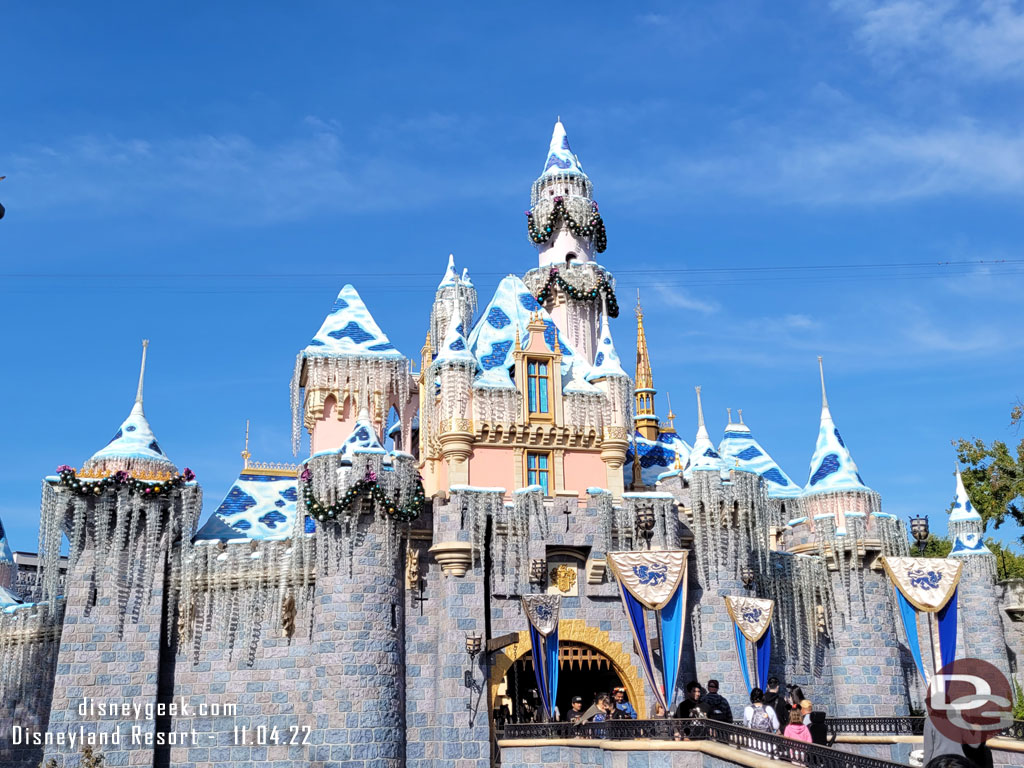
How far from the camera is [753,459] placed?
3744 centimetres

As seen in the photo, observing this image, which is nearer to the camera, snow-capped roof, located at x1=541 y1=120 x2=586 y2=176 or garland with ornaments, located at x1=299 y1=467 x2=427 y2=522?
garland with ornaments, located at x1=299 y1=467 x2=427 y2=522

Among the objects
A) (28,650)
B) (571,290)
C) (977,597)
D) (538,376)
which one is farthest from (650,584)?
(28,650)

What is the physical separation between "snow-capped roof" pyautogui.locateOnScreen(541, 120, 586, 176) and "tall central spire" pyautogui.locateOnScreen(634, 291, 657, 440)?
7701mm

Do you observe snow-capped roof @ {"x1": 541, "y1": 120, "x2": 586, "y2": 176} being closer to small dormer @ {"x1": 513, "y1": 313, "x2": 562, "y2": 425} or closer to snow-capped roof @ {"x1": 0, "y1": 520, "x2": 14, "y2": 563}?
small dormer @ {"x1": 513, "y1": 313, "x2": 562, "y2": 425}

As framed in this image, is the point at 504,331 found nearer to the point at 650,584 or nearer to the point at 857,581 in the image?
the point at 650,584

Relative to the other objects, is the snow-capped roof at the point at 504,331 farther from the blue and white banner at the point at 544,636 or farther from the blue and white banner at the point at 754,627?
the blue and white banner at the point at 754,627

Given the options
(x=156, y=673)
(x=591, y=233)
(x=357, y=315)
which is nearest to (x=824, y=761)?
(x=156, y=673)

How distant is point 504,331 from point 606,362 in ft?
10.9

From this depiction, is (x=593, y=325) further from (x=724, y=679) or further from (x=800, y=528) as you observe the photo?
(x=724, y=679)

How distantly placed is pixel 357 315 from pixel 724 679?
1561 cm

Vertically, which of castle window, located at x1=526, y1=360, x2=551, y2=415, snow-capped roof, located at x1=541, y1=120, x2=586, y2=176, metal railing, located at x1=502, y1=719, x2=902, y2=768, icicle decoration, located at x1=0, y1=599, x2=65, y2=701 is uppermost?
snow-capped roof, located at x1=541, y1=120, x2=586, y2=176

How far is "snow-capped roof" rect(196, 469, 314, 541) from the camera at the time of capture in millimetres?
28078

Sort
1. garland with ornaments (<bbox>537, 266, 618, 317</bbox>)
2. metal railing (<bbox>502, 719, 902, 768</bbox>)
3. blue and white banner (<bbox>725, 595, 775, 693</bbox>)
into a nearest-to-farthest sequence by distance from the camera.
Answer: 1. metal railing (<bbox>502, 719, 902, 768</bbox>)
2. blue and white banner (<bbox>725, 595, 775, 693</bbox>)
3. garland with ornaments (<bbox>537, 266, 618, 317</bbox>)

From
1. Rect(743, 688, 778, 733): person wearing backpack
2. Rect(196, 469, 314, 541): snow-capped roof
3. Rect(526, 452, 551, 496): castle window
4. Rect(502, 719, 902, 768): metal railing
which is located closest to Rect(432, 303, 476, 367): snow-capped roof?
Rect(526, 452, 551, 496): castle window
